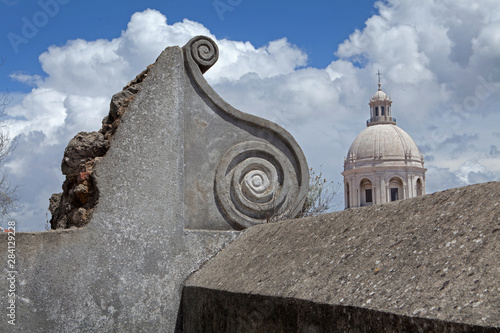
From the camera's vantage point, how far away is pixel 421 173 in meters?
68.8

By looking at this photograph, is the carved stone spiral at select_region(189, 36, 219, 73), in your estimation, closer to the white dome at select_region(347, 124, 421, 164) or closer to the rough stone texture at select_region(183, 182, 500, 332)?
the rough stone texture at select_region(183, 182, 500, 332)

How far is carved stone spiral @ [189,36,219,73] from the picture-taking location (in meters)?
5.84

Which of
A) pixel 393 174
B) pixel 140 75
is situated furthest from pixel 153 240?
pixel 393 174

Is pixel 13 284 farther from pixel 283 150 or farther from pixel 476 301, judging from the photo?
pixel 476 301

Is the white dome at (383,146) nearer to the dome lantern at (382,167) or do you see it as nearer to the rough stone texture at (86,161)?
the dome lantern at (382,167)

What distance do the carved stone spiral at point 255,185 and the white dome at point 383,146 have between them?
63044mm

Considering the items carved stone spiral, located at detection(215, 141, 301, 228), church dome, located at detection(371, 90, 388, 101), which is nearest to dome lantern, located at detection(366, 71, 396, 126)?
church dome, located at detection(371, 90, 388, 101)

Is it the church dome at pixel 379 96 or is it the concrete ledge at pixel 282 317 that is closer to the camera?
the concrete ledge at pixel 282 317

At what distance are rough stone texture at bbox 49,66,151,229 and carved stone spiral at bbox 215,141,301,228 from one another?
43.8 inches

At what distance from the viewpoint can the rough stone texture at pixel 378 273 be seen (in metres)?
2.33

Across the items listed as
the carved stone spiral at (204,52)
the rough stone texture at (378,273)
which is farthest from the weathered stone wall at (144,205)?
the rough stone texture at (378,273)

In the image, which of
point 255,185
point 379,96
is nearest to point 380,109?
point 379,96
